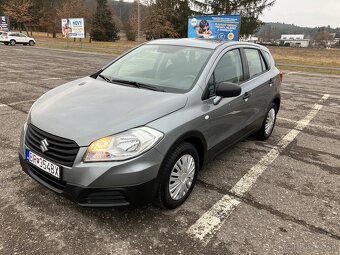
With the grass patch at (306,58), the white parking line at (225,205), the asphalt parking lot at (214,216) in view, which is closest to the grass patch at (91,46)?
the grass patch at (306,58)

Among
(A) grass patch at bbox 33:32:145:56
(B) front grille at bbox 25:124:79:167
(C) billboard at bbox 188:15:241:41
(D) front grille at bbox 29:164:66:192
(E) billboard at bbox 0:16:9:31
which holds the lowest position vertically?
(D) front grille at bbox 29:164:66:192

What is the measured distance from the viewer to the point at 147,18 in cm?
4791

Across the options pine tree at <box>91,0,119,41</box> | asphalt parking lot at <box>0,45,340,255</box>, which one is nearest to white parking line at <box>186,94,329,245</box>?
asphalt parking lot at <box>0,45,340,255</box>

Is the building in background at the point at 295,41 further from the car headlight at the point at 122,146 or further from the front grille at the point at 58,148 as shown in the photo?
the front grille at the point at 58,148

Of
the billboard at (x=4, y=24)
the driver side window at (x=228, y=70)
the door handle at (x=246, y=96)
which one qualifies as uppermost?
the billboard at (x=4, y=24)

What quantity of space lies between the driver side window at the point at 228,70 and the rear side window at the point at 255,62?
36 centimetres

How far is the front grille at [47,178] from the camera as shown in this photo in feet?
9.24

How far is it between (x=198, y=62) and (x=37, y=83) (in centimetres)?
819

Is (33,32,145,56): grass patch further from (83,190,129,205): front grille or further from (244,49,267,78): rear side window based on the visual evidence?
(83,190,129,205): front grille

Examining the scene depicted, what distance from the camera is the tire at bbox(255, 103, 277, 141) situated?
540cm

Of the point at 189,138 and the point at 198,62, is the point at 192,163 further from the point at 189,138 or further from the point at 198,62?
the point at 198,62

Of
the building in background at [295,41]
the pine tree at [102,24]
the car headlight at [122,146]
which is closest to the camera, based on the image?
the car headlight at [122,146]

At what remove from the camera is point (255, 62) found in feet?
16.4

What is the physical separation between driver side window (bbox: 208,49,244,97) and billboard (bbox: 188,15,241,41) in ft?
61.6
